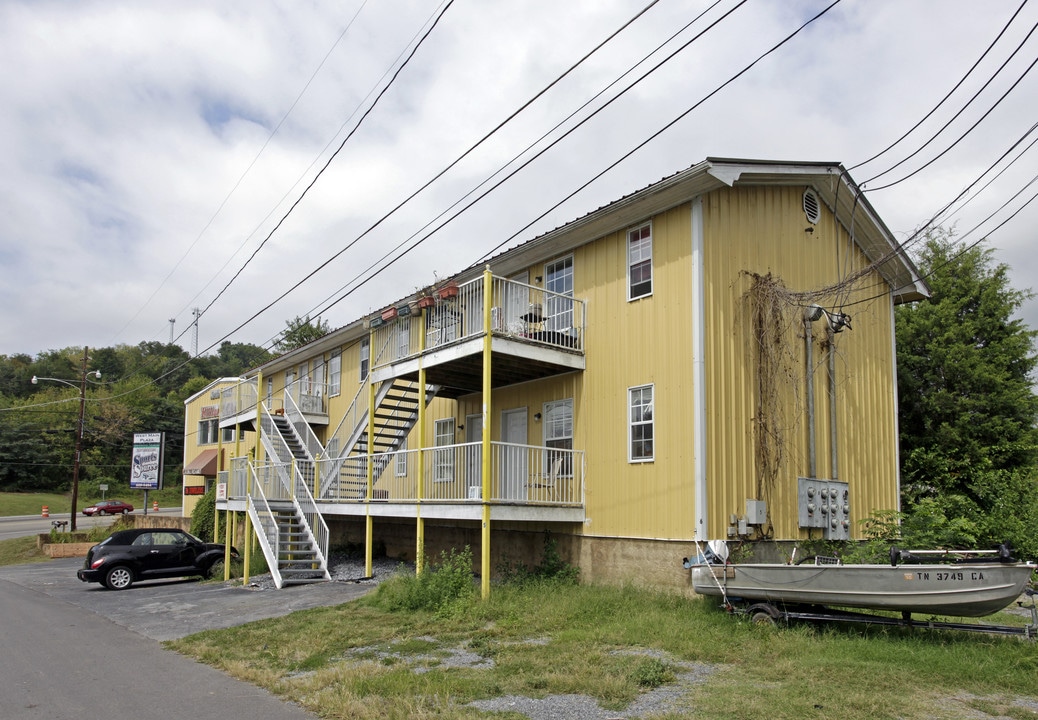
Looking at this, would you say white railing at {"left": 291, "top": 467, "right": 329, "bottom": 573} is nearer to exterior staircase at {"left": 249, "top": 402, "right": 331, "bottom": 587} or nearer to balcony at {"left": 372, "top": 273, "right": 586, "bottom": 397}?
exterior staircase at {"left": 249, "top": 402, "right": 331, "bottom": 587}

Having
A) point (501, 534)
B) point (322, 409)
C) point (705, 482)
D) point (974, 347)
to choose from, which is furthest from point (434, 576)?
point (974, 347)

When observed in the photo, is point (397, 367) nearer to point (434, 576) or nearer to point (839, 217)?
point (434, 576)

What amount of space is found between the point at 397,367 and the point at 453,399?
293cm

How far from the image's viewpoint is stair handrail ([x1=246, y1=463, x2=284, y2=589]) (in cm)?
1747

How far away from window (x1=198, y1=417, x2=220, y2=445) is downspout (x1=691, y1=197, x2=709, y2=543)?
35.2m

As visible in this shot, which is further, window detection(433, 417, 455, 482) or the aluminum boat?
window detection(433, 417, 455, 482)

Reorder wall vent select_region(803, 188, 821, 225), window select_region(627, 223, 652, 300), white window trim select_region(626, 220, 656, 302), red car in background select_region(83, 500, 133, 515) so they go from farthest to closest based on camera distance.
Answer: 1. red car in background select_region(83, 500, 133, 515)
2. wall vent select_region(803, 188, 821, 225)
3. window select_region(627, 223, 652, 300)
4. white window trim select_region(626, 220, 656, 302)

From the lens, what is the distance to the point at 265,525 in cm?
1911

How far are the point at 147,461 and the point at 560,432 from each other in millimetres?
31738

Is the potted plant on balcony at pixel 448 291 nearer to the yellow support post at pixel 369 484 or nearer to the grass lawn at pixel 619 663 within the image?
the yellow support post at pixel 369 484

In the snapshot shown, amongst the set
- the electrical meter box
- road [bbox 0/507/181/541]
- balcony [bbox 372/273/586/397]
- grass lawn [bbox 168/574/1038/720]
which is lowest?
road [bbox 0/507/181/541]

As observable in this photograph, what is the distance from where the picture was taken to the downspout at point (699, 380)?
1280cm

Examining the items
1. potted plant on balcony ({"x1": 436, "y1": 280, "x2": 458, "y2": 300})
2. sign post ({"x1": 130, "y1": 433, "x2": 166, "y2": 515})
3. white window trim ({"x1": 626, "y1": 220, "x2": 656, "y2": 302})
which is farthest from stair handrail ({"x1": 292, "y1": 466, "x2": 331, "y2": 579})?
sign post ({"x1": 130, "y1": 433, "x2": 166, "y2": 515})

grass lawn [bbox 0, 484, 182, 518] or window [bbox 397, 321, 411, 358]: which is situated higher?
window [bbox 397, 321, 411, 358]
